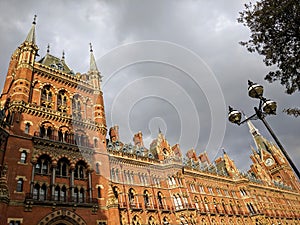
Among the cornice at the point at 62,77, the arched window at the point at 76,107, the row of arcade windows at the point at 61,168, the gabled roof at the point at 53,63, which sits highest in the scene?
the gabled roof at the point at 53,63

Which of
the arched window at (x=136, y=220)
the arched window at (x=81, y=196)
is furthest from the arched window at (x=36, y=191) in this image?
the arched window at (x=136, y=220)

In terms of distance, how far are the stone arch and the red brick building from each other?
0.28 ft

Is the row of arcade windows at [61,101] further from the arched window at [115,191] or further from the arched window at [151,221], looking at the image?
the arched window at [151,221]

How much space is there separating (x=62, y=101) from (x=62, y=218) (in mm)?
15558

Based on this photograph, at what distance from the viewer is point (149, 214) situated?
1254 inches

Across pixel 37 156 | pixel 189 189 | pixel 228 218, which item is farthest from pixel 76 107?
pixel 228 218

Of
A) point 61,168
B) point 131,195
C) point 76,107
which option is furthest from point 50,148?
point 131,195

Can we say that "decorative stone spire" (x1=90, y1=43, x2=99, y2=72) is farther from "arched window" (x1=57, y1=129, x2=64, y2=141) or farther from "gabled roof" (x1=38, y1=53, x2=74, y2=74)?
"arched window" (x1=57, y1=129, x2=64, y2=141)

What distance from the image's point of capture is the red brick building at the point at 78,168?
21922 millimetres

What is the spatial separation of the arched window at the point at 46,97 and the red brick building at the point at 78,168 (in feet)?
0.42

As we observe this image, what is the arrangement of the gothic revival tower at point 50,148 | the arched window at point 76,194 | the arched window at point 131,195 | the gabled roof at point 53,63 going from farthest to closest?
the gabled roof at point 53,63 < the arched window at point 131,195 < the arched window at point 76,194 < the gothic revival tower at point 50,148

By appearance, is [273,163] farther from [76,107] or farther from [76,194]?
[76,194]

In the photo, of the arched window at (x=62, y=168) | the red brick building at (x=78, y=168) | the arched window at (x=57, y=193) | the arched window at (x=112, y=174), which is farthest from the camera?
the arched window at (x=112, y=174)

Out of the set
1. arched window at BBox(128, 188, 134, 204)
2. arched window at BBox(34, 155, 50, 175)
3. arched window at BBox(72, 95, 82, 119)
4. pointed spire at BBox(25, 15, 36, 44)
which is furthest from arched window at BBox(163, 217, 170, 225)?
pointed spire at BBox(25, 15, 36, 44)
